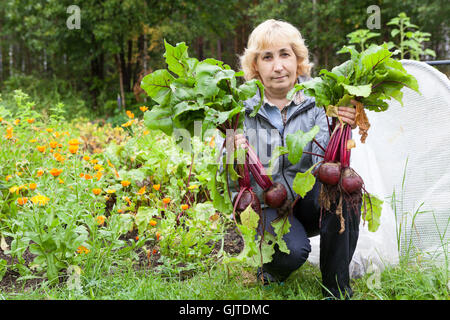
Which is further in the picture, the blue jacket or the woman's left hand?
the blue jacket

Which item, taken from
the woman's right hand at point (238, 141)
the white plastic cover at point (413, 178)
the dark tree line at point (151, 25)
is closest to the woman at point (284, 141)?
the woman's right hand at point (238, 141)

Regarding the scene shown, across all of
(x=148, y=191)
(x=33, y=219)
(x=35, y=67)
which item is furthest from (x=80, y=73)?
(x=33, y=219)

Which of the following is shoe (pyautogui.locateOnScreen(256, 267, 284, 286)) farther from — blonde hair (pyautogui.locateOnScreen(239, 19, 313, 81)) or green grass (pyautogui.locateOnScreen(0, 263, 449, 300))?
blonde hair (pyautogui.locateOnScreen(239, 19, 313, 81))

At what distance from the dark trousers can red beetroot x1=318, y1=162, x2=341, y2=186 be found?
0.14m

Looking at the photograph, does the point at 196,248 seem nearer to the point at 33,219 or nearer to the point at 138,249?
the point at 138,249

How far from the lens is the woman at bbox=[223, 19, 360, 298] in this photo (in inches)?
66.7

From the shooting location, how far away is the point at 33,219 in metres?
1.86

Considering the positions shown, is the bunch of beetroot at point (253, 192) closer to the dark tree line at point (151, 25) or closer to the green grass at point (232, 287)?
the green grass at point (232, 287)

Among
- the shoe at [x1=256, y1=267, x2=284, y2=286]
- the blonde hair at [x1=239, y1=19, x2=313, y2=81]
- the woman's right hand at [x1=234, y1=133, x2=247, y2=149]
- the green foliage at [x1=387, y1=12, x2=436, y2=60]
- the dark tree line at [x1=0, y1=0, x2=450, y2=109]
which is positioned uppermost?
the dark tree line at [x1=0, y1=0, x2=450, y2=109]

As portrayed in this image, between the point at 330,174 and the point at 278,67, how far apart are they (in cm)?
70

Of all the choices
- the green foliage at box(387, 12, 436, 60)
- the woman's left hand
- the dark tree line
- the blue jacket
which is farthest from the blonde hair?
the dark tree line

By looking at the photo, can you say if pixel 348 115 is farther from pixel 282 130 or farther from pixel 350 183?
pixel 282 130

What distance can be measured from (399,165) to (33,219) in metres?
1.98

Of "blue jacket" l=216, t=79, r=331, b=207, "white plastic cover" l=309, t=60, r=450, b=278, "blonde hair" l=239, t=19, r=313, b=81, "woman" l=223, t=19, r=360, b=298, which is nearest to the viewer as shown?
"woman" l=223, t=19, r=360, b=298
